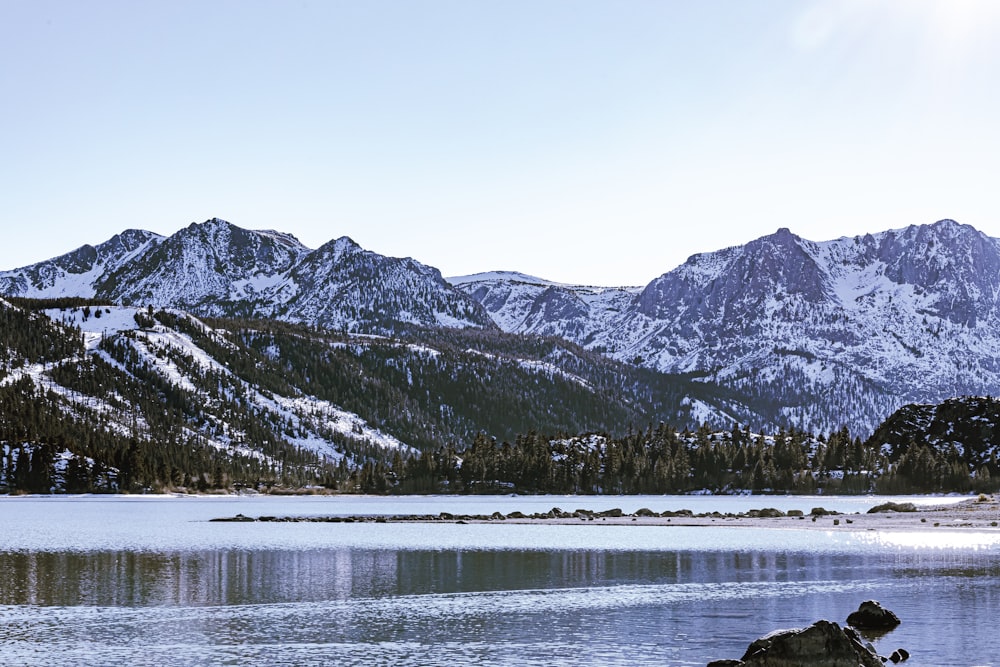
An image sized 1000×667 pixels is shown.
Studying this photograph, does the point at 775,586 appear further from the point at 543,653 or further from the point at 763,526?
the point at 763,526

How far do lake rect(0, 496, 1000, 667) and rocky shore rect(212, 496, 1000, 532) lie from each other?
2444cm

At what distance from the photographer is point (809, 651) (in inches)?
1673

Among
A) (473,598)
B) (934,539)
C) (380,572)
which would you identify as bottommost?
(934,539)

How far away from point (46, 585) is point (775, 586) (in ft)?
153

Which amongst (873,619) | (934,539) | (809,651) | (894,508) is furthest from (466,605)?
(894,508)

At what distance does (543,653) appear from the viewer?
49.0m

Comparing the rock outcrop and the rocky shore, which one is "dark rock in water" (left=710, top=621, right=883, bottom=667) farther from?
the rocky shore

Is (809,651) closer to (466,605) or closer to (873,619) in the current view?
(873,619)

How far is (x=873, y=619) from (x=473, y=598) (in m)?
23.7

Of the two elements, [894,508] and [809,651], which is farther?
[894,508]

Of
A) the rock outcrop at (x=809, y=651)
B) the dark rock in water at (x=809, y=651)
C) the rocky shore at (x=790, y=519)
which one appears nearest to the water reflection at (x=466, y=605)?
the rock outcrop at (x=809, y=651)

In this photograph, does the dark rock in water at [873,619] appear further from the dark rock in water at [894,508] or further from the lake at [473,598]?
the dark rock in water at [894,508]

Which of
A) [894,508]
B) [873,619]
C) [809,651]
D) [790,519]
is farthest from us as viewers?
[894,508]

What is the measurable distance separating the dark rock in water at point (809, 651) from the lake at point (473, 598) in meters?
4.00
